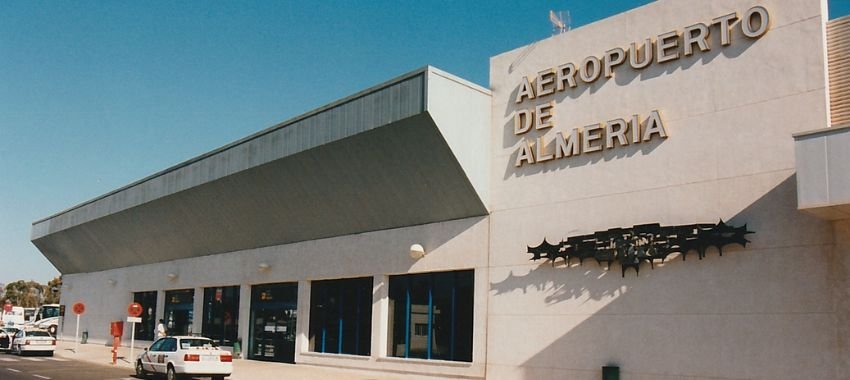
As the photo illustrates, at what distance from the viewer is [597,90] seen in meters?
20.8

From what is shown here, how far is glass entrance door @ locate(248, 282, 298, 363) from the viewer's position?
31.3 metres

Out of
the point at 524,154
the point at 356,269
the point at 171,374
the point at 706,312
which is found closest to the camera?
→ the point at 706,312

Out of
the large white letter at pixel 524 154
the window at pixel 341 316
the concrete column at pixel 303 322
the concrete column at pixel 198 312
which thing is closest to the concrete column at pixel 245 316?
the concrete column at pixel 303 322

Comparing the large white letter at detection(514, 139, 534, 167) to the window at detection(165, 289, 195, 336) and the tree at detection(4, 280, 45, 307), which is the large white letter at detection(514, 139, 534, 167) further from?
the tree at detection(4, 280, 45, 307)

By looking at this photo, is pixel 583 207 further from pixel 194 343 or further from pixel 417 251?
pixel 194 343

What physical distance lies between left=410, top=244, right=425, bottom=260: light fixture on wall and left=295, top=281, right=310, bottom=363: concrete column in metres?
7.09

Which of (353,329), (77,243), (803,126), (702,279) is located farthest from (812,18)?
(77,243)

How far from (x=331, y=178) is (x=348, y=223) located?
198 cm

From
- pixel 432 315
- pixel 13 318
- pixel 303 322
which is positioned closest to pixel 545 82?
pixel 432 315

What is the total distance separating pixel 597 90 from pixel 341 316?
13365 millimetres

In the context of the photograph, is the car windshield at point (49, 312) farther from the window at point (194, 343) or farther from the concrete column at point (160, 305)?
the window at point (194, 343)

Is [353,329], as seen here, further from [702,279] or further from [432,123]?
[702,279]

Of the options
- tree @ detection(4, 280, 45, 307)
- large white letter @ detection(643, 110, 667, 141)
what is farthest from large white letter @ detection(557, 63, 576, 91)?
tree @ detection(4, 280, 45, 307)

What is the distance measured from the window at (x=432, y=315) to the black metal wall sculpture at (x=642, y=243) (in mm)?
3691
